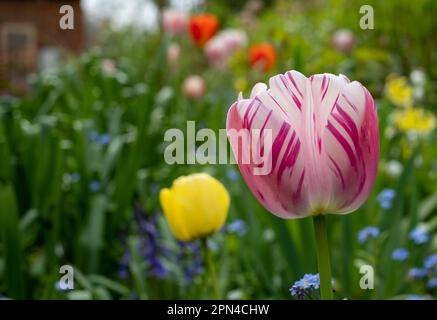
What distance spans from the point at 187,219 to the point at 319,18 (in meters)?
5.47

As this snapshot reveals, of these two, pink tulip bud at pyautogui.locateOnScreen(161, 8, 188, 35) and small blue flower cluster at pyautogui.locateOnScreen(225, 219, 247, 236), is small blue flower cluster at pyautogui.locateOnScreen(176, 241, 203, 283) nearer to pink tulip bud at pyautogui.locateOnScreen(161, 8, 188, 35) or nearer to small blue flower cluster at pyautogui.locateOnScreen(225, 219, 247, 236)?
small blue flower cluster at pyautogui.locateOnScreen(225, 219, 247, 236)

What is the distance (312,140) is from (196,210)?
49cm

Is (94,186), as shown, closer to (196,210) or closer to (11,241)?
(11,241)

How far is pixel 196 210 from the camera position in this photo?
110cm

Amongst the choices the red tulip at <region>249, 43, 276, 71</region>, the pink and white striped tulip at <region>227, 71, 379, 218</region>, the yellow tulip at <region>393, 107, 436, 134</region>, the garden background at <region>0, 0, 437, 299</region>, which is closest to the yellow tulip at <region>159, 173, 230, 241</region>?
the garden background at <region>0, 0, 437, 299</region>

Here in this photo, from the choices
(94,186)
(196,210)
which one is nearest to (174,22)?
(94,186)

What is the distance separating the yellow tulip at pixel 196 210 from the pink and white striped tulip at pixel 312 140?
1.52 ft

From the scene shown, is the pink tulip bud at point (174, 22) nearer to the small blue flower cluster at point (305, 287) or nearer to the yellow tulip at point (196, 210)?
the yellow tulip at point (196, 210)

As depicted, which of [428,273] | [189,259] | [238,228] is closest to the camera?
[428,273]

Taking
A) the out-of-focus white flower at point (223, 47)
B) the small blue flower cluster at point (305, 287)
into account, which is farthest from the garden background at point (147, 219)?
the out-of-focus white flower at point (223, 47)

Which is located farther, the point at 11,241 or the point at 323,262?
the point at 11,241

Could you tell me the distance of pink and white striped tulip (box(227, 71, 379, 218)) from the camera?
63 cm

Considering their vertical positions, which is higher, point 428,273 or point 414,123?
point 414,123
